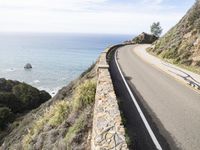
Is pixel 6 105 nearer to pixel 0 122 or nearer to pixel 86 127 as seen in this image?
pixel 0 122

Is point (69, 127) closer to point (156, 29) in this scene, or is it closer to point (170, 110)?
point (170, 110)

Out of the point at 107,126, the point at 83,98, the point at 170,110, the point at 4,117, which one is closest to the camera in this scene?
the point at 107,126

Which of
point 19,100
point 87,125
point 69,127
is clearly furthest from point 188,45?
point 87,125

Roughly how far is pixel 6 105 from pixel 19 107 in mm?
2017

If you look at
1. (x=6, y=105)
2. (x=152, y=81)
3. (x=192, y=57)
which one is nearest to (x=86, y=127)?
(x=152, y=81)

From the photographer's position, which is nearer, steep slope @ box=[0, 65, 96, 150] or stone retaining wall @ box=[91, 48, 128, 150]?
stone retaining wall @ box=[91, 48, 128, 150]

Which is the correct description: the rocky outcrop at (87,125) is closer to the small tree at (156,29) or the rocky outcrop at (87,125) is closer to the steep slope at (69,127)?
the steep slope at (69,127)

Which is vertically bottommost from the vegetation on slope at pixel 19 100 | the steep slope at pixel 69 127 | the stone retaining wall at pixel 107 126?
the vegetation on slope at pixel 19 100

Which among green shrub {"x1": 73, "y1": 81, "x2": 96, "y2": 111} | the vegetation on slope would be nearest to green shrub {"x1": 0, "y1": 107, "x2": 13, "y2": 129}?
the vegetation on slope

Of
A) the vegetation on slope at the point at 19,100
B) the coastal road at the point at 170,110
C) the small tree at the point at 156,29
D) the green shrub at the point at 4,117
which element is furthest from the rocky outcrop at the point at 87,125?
the small tree at the point at 156,29

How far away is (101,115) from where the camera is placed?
8.32 meters

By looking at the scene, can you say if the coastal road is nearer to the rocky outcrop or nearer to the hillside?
the rocky outcrop

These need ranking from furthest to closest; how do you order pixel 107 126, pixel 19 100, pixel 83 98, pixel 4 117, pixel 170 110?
pixel 19 100
pixel 4 117
pixel 83 98
pixel 170 110
pixel 107 126

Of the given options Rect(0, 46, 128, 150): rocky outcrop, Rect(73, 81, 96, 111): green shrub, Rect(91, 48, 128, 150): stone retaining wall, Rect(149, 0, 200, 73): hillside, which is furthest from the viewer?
Rect(149, 0, 200, 73): hillside
